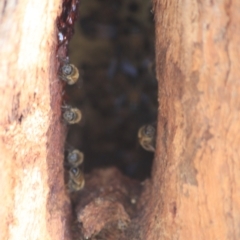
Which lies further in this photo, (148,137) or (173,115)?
(148,137)

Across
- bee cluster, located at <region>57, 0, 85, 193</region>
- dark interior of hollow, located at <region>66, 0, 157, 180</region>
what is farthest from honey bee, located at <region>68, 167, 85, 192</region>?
dark interior of hollow, located at <region>66, 0, 157, 180</region>

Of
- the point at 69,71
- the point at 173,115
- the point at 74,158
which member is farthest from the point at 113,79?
the point at 173,115

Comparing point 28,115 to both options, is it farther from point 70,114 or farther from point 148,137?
point 148,137

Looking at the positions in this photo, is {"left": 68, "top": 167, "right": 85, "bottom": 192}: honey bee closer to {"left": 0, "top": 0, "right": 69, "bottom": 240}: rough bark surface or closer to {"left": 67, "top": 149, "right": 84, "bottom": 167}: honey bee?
{"left": 67, "top": 149, "right": 84, "bottom": 167}: honey bee

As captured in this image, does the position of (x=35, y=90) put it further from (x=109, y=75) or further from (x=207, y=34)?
(x=109, y=75)

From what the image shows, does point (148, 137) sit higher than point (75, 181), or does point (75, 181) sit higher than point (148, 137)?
point (148, 137)

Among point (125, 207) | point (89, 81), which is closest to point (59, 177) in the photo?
point (125, 207)

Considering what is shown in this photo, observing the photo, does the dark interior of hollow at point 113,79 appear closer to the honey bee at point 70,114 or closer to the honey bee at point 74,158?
the honey bee at point 74,158
